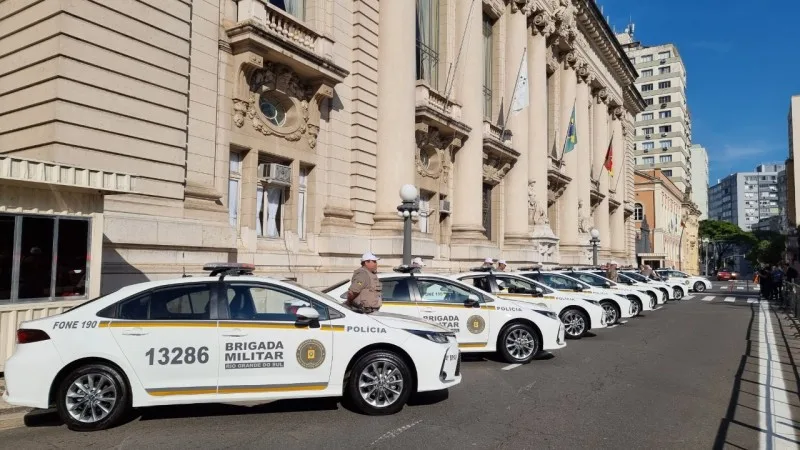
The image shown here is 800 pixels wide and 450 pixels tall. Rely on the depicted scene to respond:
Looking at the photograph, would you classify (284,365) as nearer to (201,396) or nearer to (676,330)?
(201,396)

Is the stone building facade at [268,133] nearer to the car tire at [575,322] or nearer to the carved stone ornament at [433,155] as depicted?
the carved stone ornament at [433,155]

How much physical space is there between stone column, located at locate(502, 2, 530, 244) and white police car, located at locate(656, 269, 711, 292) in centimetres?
1185

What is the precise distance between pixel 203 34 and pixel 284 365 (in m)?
8.97

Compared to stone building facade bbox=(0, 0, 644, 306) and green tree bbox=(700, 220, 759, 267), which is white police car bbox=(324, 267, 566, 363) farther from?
green tree bbox=(700, 220, 759, 267)

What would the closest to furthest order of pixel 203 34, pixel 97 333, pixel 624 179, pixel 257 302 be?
1. pixel 97 333
2. pixel 257 302
3. pixel 203 34
4. pixel 624 179

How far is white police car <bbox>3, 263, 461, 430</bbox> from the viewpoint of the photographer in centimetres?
639

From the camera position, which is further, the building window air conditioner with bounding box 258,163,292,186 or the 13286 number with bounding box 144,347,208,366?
the building window air conditioner with bounding box 258,163,292,186

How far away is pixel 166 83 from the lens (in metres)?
12.0

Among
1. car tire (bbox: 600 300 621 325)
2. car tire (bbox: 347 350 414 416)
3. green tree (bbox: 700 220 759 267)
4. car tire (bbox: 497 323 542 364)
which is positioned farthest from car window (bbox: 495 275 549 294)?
green tree (bbox: 700 220 759 267)

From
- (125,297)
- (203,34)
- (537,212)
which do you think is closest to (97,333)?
(125,297)

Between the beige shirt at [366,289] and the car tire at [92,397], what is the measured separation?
3.51m

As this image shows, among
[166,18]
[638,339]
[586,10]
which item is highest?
[586,10]

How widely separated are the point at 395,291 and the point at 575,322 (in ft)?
19.1

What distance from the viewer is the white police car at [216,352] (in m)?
6.39
